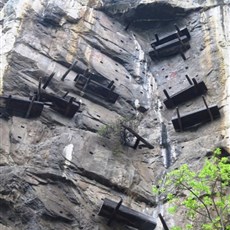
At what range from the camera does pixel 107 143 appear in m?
12.4

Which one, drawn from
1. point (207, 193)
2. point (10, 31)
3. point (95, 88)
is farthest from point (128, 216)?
point (10, 31)

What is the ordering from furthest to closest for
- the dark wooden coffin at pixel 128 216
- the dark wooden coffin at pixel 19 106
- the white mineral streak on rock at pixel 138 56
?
the white mineral streak on rock at pixel 138 56 → the dark wooden coffin at pixel 19 106 → the dark wooden coffin at pixel 128 216

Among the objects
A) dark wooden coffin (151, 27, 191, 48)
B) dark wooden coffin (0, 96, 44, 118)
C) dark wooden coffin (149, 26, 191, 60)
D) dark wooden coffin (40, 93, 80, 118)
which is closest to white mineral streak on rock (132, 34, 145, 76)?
dark wooden coffin (149, 26, 191, 60)

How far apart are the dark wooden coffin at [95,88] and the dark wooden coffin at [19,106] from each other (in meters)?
2.26

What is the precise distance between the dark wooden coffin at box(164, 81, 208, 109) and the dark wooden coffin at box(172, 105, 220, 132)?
119cm

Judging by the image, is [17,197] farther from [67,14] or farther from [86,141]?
[67,14]

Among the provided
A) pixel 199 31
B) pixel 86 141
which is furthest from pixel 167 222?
pixel 199 31

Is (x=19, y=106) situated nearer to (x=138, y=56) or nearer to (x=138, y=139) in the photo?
(x=138, y=139)

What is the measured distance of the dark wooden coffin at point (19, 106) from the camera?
11.9m

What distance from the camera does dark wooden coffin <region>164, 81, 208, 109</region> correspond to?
550 inches

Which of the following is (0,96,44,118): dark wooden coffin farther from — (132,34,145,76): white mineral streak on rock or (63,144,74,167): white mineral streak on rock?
(132,34,145,76): white mineral streak on rock

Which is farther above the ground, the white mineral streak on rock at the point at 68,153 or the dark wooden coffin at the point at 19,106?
the dark wooden coffin at the point at 19,106

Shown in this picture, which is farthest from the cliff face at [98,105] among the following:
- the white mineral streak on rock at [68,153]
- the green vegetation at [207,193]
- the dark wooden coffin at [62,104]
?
the green vegetation at [207,193]

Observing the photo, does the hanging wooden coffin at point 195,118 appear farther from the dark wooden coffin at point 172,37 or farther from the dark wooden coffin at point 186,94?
the dark wooden coffin at point 172,37
